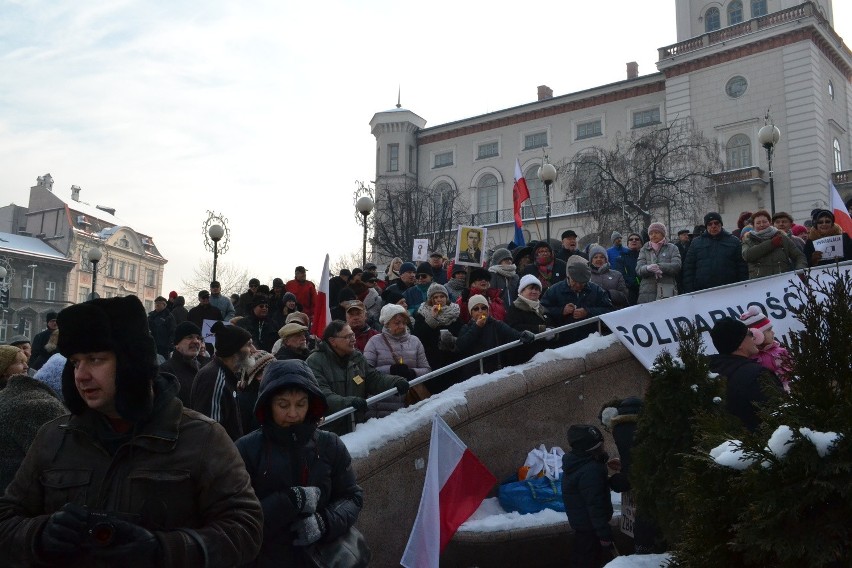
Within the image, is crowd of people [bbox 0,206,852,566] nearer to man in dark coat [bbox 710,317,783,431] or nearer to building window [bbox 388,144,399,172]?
man in dark coat [bbox 710,317,783,431]

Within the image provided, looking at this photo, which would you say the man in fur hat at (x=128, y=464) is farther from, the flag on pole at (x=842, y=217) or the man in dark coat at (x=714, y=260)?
the flag on pole at (x=842, y=217)

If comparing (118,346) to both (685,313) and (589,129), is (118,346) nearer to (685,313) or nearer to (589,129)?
(685,313)

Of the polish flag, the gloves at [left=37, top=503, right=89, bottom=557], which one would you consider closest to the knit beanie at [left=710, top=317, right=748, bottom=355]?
the polish flag

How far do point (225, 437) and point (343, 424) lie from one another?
424 centimetres

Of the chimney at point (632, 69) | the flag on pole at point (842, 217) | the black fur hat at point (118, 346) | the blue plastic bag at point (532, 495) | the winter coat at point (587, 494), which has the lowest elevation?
the blue plastic bag at point (532, 495)

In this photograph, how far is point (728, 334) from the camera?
17.7 feet

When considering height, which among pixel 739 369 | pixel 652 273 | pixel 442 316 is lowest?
pixel 739 369

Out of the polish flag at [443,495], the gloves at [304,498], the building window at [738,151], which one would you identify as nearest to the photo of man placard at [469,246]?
the polish flag at [443,495]

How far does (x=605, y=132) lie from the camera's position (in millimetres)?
47469

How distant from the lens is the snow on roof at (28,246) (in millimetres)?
62000

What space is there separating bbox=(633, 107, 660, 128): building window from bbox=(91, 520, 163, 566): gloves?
45532 millimetres

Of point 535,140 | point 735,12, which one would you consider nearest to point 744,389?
point 735,12

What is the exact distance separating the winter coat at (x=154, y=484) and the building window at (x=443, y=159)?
5353 centimetres

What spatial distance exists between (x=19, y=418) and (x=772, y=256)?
30.4 ft
